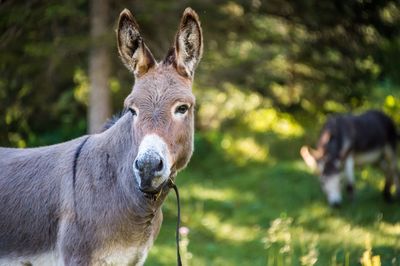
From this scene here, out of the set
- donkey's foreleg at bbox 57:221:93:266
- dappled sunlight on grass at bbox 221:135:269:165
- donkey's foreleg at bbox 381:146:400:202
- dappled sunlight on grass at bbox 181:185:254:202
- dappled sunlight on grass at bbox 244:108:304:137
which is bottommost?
dappled sunlight on grass at bbox 244:108:304:137

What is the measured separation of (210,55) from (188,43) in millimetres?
6161

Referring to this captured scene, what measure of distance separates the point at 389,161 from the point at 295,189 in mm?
1466

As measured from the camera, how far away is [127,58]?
12.9ft

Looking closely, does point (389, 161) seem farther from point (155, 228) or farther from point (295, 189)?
point (155, 228)

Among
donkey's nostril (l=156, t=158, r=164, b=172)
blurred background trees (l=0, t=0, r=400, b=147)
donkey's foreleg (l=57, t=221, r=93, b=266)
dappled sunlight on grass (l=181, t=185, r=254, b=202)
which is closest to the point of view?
donkey's nostril (l=156, t=158, r=164, b=172)

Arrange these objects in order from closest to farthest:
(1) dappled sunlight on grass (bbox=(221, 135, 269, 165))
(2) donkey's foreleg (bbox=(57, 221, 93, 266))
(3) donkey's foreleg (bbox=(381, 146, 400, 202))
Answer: (2) donkey's foreleg (bbox=(57, 221, 93, 266)) → (3) donkey's foreleg (bbox=(381, 146, 400, 202)) → (1) dappled sunlight on grass (bbox=(221, 135, 269, 165))

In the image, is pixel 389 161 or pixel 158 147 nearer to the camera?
pixel 158 147

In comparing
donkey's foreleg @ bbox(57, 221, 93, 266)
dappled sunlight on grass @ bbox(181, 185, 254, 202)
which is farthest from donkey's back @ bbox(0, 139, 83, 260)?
dappled sunlight on grass @ bbox(181, 185, 254, 202)

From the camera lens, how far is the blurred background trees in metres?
7.74

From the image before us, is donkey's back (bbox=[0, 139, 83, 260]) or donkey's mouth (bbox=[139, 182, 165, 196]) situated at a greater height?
donkey's mouth (bbox=[139, 182, 165, 196])

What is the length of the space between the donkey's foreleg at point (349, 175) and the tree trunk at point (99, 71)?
3.55 m

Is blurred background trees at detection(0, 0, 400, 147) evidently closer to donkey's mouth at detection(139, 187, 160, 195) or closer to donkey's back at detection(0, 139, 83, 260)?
donkey's back at detection(0, 139, 83, 260)

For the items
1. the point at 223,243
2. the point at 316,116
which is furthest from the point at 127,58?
the point at 316,116

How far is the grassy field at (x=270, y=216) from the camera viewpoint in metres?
6.49
